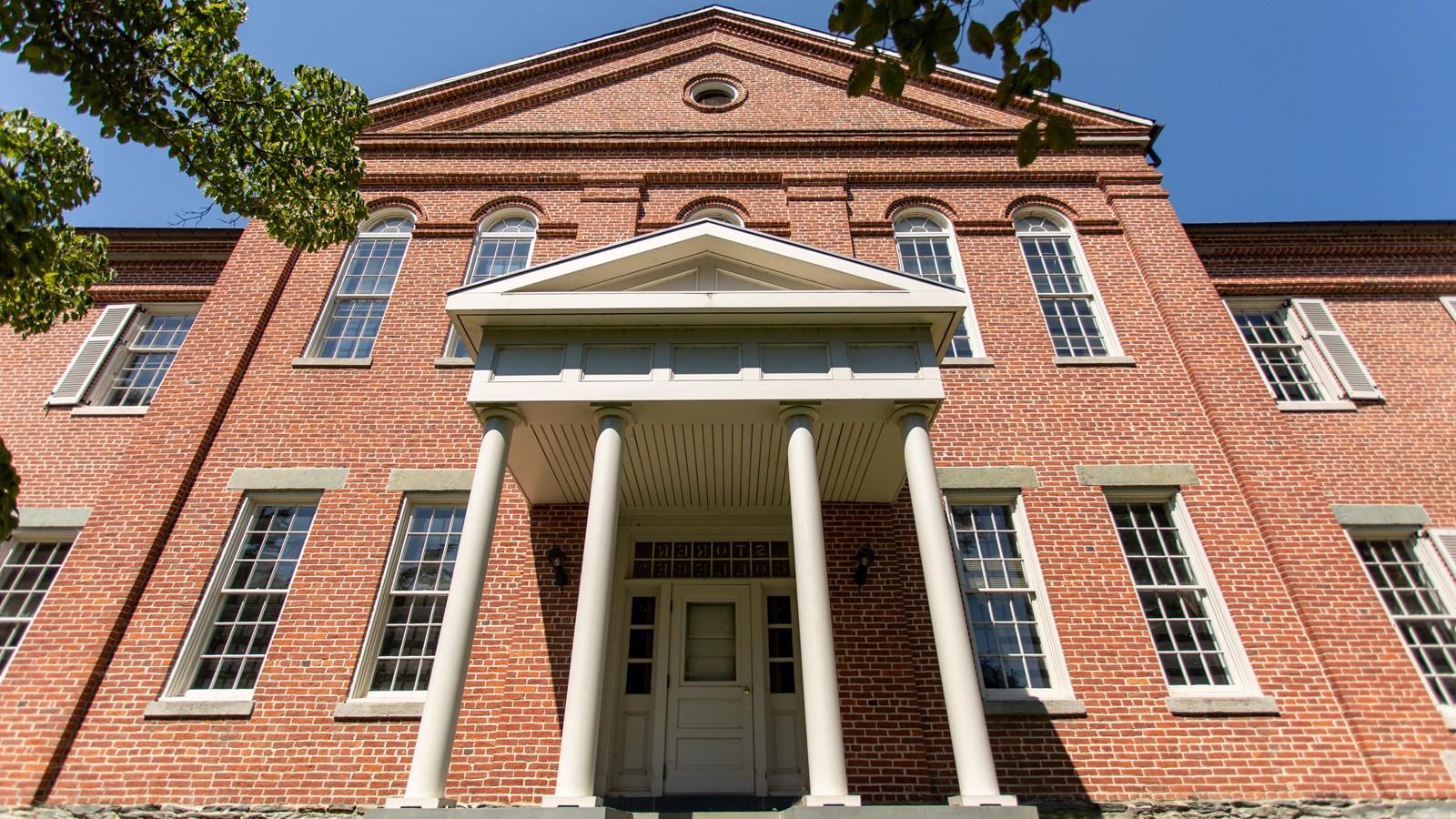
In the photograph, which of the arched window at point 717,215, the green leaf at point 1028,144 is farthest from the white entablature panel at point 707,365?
the arched window at point 717,215

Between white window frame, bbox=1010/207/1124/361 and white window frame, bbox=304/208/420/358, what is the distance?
364 inches

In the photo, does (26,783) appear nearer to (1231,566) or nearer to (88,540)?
(88,540)

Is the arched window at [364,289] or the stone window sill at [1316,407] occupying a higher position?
the arched window at [364,289]

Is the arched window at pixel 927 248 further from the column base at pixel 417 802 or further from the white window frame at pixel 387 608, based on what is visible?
the column base at pixel 417 802

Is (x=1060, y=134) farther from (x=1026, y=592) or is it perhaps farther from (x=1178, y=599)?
(x=1178, y=599)

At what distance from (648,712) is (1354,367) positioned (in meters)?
10.9

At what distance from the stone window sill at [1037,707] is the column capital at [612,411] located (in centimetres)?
462

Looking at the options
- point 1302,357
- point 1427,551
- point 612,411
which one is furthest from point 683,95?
point 1427,551

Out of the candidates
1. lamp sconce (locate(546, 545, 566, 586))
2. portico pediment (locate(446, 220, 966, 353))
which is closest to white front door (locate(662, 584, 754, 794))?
lamp sconce (locate(546, 545, 566, 586))

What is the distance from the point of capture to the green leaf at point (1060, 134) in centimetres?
340

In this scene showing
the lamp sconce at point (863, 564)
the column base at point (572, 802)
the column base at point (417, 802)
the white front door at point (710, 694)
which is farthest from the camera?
the lamp sconce at point (863, 564)

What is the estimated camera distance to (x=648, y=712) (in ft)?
26.3

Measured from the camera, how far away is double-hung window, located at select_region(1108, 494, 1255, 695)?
7906 millimetres

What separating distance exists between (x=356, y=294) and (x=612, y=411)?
6096 mm
